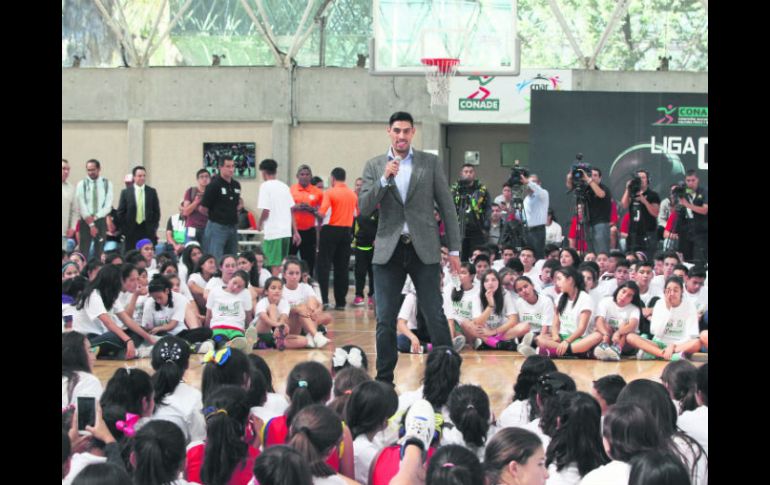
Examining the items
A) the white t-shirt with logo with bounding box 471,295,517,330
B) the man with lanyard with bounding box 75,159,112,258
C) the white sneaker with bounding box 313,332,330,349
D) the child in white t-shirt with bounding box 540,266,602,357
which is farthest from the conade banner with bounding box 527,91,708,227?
the white sneaker with bounding box 313,332,330,349

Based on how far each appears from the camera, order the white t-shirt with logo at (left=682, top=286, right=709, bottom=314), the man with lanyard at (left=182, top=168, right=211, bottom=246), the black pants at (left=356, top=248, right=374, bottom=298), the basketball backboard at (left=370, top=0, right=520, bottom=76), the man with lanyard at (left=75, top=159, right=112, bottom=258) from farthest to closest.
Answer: the man with lanyard at (left=75, top=159, right=112, bottom=258), the man with lanyard at (left=182, top=168, right=211, bottom=246), the black pants at (left=356, top=248, right=374, bottom=298), the basketball backboard at (left=370, top=0, right=520, bottom=76), the white t-shirt with logo at (left=682, top=286, right=709, bottom=314)

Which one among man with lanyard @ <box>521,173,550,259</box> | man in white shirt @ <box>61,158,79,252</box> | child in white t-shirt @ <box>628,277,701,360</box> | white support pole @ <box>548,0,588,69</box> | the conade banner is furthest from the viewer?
white support pole @ <box>548,0,588,69</box>

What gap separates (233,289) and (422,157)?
11.6 ft

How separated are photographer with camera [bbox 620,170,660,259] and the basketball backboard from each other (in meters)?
2.39

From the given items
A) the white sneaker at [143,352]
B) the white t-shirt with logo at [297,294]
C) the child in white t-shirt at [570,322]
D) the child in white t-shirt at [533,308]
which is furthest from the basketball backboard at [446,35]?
the white sneaker at [143,352]

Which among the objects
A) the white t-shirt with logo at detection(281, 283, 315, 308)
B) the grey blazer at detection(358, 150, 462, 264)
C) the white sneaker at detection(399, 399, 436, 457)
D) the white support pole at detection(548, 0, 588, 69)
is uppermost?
the white support pole at detection(548, 0, 588, 69)

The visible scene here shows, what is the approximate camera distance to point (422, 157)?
6.05m

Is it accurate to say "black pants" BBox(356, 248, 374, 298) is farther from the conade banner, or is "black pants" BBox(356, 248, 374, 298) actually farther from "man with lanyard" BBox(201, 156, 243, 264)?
the conade banner

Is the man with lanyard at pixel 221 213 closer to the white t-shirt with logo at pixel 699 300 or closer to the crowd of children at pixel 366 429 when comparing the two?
the white t-shirt with logo at pixel 699 300

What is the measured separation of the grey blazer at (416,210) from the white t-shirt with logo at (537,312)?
3308 millimetres

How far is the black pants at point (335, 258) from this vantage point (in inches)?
472

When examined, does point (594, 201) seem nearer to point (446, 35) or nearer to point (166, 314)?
point (446, 35)

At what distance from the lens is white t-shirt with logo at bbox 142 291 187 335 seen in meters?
8.91
